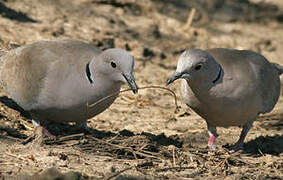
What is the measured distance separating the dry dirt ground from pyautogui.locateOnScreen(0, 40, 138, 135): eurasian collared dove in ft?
0.90

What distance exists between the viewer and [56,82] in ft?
15.5

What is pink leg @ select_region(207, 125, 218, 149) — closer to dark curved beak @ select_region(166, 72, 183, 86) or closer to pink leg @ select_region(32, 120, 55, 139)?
dark curved beak @ select_region(166, 72, 183, 86)

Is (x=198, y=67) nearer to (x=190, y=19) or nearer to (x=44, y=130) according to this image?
(x=44, y=130)

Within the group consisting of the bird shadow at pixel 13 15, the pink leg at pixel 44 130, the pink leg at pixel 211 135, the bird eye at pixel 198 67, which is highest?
the bird shadow at pixel 13 15

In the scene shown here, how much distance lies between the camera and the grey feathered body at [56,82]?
4699mm

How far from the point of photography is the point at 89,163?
4.24m

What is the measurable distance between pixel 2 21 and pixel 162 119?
2642mm

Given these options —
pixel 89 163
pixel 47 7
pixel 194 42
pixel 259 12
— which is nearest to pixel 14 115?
pixel 89 163

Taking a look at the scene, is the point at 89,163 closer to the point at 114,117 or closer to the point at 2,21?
the point at 114,117

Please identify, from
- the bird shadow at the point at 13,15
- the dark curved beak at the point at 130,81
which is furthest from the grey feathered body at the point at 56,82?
the bird shadow at the point at 13,15

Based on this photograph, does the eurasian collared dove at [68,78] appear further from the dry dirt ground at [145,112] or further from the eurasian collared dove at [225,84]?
the eurasian collared dove at [225,84]

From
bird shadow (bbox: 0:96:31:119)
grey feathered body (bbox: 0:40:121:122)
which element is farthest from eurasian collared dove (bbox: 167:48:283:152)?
bird shadow (bbox: 0:96:31:119)

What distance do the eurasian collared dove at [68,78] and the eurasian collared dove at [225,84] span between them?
48 cm

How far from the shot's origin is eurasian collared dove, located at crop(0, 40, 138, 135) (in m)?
4.63
